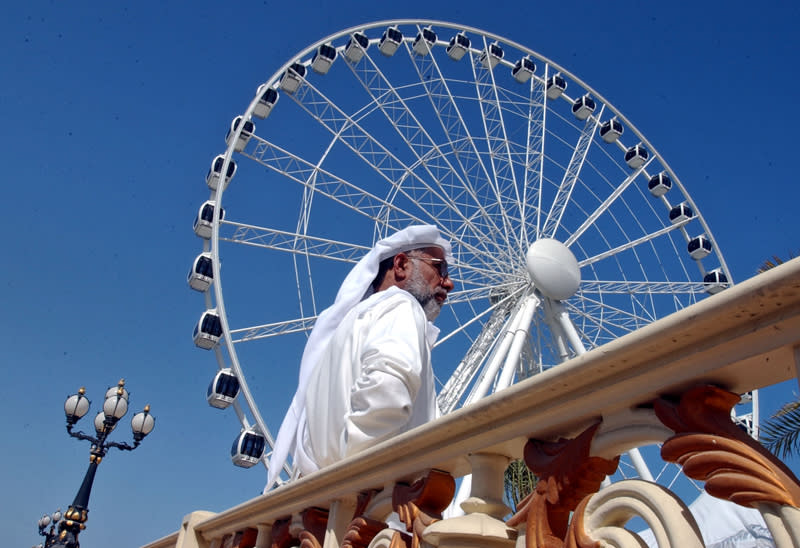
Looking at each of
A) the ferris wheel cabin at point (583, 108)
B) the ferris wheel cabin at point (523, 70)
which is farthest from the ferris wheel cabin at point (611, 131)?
the ferris wheel cabin at point (523, 70)

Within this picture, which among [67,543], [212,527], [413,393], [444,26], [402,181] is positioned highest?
[444,26]

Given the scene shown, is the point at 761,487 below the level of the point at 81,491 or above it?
below

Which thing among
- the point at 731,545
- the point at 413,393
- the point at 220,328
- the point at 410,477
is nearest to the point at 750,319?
the point at 410,477

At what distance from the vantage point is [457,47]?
62.4 ft

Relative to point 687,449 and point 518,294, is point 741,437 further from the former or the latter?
point 518,294

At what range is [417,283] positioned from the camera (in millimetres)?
2988

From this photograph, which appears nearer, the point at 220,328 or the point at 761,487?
the point at 761,487

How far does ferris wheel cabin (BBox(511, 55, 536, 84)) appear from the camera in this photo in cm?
1969

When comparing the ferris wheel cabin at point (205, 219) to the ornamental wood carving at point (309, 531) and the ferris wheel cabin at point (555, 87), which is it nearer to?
Result: the ferris wheel cabin at point (555, 87)

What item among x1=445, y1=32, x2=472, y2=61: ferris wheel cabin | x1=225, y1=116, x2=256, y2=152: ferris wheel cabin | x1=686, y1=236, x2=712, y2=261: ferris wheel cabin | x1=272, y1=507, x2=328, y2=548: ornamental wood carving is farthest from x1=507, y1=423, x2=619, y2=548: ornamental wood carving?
x1=686, y1=236, x2=712, y2=261: ferris wheel cabin

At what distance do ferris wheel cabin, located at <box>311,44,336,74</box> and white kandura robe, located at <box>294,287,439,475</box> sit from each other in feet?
49.3

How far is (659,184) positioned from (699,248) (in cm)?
202

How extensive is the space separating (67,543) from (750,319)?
10418 millimetres

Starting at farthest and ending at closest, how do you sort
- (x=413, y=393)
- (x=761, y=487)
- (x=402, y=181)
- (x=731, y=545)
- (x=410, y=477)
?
(x=402, y=181) < (x=731, y=545) < (x=413, y=393) < (x=410, y=477) < (x=761, y=487)
